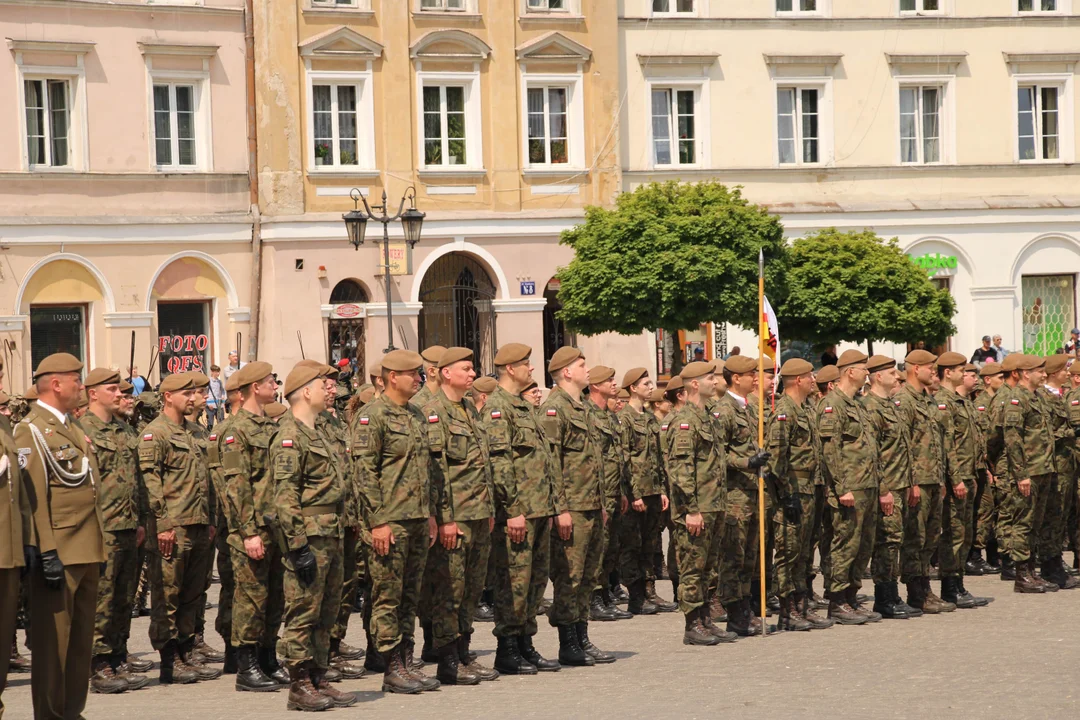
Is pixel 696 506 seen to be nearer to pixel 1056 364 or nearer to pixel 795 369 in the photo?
pixel 795 369

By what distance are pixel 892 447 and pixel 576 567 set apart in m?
3.69

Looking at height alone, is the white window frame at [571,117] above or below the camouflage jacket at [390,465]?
above

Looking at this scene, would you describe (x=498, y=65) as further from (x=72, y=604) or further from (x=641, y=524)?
(x=72, y=604)

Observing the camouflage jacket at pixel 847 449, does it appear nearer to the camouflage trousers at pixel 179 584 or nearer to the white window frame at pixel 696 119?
the camouflage trousers at pixel 179 584

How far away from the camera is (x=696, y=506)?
43.6ft

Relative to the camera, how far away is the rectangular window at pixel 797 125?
3806cm

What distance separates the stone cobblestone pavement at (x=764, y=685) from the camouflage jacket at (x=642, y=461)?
2.26m

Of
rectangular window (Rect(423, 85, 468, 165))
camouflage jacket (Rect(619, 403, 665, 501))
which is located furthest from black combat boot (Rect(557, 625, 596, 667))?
rectangular window (Rect(423, 85, 468, 165))

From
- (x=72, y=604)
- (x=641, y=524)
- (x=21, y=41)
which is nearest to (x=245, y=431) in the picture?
(x=72, y=604)

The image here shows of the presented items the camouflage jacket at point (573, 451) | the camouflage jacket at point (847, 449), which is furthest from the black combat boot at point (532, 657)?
the camouflage jacket at point (847, 449)

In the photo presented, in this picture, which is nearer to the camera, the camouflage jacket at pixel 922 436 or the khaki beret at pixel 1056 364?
the camouflage jacket at pixel 922 436

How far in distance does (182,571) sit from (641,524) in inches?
204

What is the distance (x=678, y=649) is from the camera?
13.1 metres

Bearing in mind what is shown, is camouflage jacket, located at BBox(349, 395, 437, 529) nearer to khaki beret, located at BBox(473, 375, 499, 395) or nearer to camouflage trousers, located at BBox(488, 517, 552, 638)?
camouflage trousers, located at BBox(488, 517, 552, 638)
